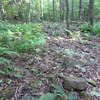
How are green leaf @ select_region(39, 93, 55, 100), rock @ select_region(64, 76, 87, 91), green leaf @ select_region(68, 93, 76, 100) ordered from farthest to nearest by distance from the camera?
rock @ select_region(64, 76, 87, 91)
green leaf @ select_region(68, 93, 76, 100)
green leaf @ select_region(39, 93, 55, 100)

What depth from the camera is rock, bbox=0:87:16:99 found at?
3.32 meters

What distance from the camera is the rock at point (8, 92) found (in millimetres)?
3322

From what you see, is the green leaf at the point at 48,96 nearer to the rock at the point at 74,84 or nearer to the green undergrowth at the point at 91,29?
the rock at the point at 74,84

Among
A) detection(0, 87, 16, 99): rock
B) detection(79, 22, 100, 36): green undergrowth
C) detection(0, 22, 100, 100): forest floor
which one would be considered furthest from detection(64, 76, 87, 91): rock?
detection(79, 22, 100, 36): green undergrowth

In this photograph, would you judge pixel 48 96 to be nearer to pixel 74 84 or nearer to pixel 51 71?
pixel 74 84

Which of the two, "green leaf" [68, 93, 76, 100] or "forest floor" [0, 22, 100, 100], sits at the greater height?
"forest floor" [0, 22, 100, 100]

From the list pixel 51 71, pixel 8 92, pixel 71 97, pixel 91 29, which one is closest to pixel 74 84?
pixel 71 97

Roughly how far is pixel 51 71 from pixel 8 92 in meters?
1.20

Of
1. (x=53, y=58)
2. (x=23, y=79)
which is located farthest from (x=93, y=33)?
(x=23, y=79)

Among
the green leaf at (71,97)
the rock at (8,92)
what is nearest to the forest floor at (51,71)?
the rock at (8,92)

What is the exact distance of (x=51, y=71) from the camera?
14.0 ft

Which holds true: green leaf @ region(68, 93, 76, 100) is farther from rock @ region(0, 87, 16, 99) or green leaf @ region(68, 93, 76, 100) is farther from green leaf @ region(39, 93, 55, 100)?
rock @ region(0, 87, 16, 99)

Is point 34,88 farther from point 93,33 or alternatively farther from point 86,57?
point 93,33

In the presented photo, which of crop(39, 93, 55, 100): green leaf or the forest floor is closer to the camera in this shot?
crop(39, 93, 55, 100): green leaf
